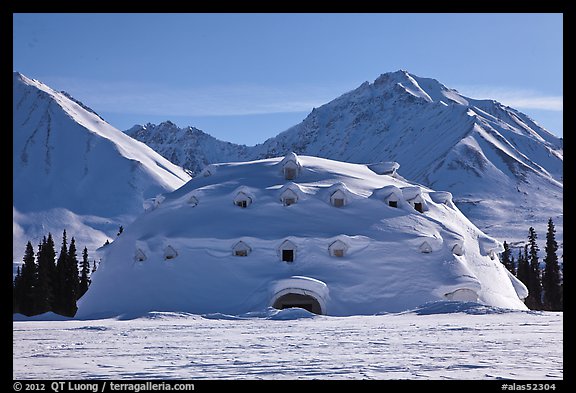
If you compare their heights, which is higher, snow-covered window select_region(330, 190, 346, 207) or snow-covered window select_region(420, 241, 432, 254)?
snow-covered window select_region(330, 190, 346, 207)

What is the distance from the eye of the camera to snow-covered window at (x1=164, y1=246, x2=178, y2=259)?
4553 centimetres

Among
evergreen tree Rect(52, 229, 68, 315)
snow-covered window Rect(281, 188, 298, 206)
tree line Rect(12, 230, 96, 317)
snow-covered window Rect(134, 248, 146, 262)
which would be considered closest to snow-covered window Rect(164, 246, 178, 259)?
snow-covered window Rect(134, 248, 146, 262)

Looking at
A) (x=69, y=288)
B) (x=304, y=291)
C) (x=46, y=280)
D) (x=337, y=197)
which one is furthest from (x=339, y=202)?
(x=69, y=288)

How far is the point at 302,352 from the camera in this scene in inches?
639

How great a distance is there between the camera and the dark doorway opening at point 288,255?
4503 cm

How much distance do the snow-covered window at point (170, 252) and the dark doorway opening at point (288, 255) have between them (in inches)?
281

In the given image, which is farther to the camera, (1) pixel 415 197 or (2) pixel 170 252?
(1) pixel 415 197

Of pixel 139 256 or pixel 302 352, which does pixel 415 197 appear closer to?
pixel 139 256

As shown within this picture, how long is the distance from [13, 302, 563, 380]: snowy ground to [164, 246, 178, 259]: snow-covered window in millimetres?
18230

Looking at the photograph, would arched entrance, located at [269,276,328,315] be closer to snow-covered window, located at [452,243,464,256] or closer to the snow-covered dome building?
the snow-covered dome building

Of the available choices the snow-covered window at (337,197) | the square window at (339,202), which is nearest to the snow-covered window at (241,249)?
the snow-covered window at (337,197)

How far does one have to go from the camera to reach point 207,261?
4462cm

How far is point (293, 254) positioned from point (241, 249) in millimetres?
3402
